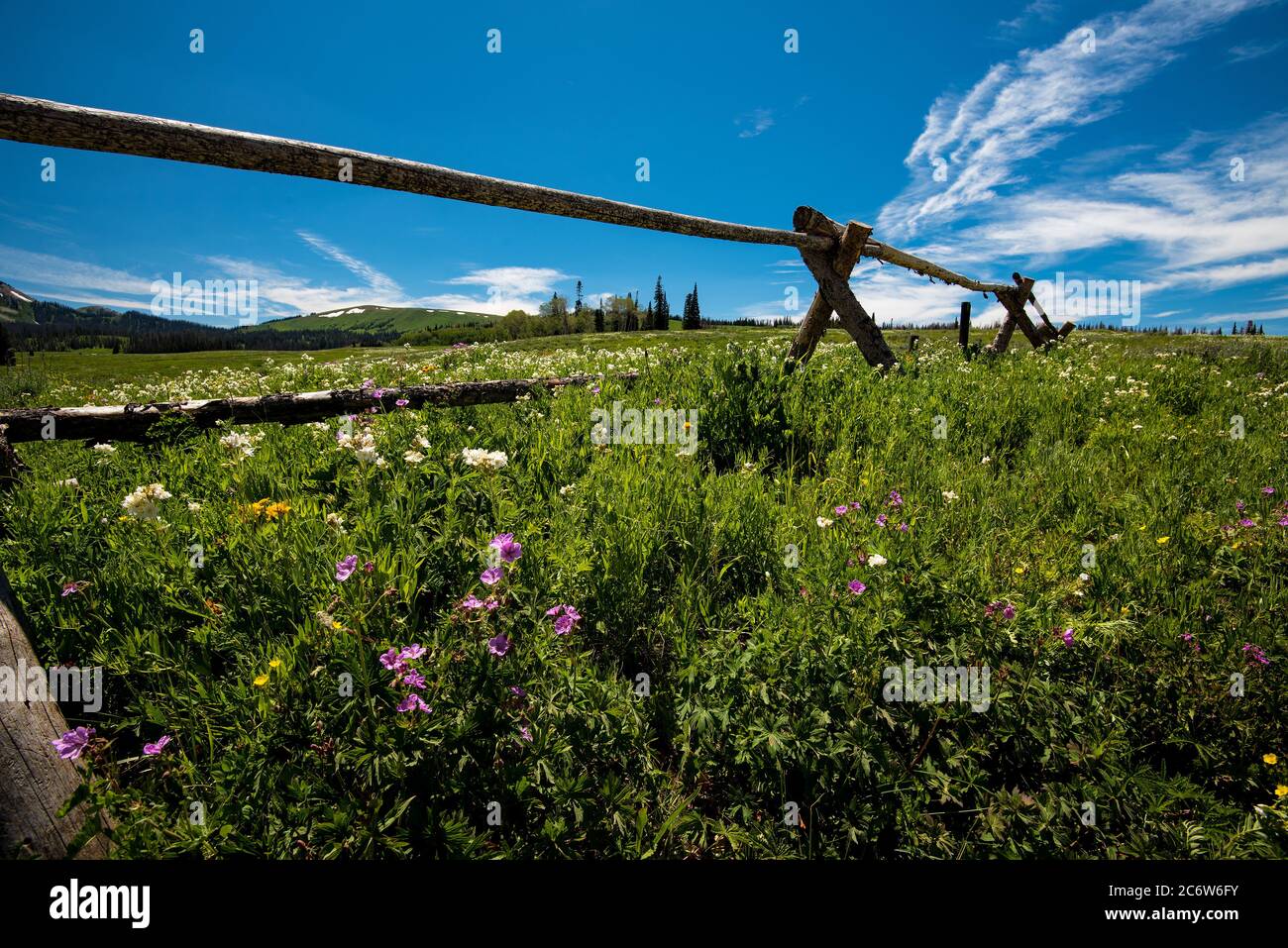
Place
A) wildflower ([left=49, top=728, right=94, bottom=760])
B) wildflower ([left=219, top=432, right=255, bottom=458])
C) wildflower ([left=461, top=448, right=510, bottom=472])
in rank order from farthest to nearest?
1. wildflower ([left=219, top=432, right=255, bottom=458])
2. wildflower ([left=461, top=448, right=510, bottom=472])
3. wildflower ([left=49, top=728, right=94, bottom=760])

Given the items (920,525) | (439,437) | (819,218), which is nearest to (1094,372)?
(819,218)

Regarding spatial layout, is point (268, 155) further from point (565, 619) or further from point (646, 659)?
point (646, 659)

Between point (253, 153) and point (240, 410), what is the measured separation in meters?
3.53

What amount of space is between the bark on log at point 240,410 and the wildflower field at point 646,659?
1552 millimetres

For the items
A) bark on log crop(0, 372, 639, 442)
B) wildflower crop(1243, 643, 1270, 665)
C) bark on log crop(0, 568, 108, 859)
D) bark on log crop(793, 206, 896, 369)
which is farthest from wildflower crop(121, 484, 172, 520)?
bark on log crop(793, 206, 896, 369)

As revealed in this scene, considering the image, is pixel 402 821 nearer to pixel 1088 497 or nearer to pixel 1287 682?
pixel 1287 682

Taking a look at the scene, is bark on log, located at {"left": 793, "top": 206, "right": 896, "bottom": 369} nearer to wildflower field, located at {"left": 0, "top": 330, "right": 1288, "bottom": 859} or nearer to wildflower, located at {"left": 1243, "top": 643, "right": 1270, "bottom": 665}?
wildflower field, located at {"left": 0, "top": 330, "right": 1288, "bottom": 859}

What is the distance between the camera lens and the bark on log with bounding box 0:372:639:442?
5.02m

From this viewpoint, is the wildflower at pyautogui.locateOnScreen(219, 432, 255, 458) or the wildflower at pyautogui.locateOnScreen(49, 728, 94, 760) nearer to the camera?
the wildflower at pyautogui.locateOnScreen(49, 728, 94, 760)

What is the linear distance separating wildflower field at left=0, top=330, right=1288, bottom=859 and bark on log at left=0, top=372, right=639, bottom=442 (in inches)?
61.1

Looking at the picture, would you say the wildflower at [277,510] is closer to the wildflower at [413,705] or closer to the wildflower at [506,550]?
the wildflower at [506,550]

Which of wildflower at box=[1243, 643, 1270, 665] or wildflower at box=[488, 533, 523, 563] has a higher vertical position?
wildflower at box=[488, 533, 523, 563]

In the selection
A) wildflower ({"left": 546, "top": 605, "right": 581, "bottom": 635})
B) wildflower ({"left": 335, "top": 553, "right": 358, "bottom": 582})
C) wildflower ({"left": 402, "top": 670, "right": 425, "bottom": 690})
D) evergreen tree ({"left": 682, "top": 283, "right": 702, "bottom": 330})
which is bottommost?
wildflower ({"left": 402, "top": 670, "right": 425, "bottom": 690})

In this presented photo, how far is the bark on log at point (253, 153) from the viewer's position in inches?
95.5
